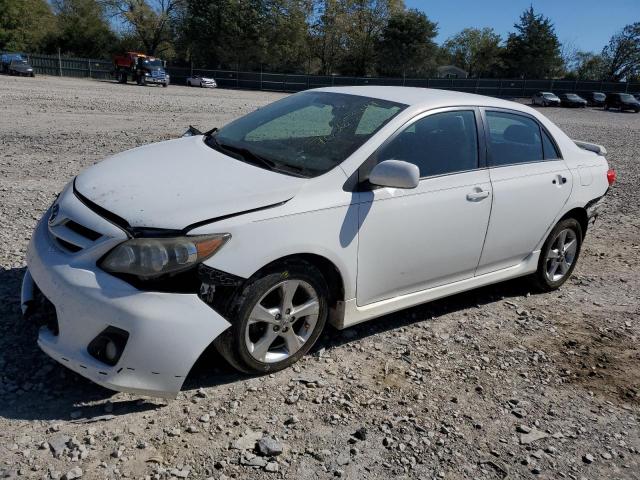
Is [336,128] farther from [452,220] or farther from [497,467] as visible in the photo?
[497,467]

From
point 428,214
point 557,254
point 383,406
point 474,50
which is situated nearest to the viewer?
point 383,406

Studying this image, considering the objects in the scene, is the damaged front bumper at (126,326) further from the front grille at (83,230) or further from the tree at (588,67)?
the tree at (588,67)

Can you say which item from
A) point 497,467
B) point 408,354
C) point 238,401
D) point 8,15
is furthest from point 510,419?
point 8,15

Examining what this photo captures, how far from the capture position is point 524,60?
71.0 m

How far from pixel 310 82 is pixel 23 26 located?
32.2 meters

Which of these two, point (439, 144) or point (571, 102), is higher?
point (439, 144)

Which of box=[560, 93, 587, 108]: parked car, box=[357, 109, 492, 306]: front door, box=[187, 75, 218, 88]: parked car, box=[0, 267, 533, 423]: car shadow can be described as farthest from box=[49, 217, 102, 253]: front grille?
box=[187, 75, 218, 88]: parked car

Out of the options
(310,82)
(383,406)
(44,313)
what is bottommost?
(383,406)

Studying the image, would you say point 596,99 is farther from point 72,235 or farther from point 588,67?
point 72,235

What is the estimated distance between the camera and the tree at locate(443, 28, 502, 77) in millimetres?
80438

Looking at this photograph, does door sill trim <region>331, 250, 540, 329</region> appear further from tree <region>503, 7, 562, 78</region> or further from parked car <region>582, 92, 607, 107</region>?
tree <region>503, 7, 562, 78</region>

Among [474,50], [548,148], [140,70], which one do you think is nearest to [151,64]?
[140,70]

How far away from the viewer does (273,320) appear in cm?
332

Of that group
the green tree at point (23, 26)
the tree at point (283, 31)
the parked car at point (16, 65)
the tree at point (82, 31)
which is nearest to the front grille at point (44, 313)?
the parked car at point (16, 65)
